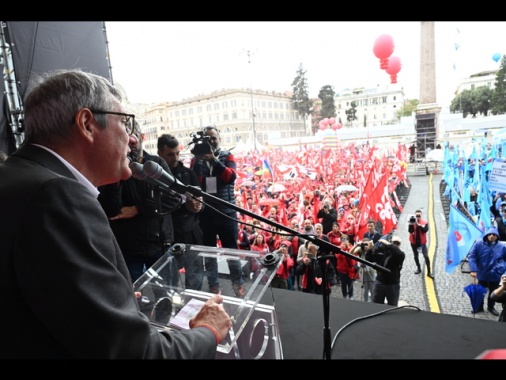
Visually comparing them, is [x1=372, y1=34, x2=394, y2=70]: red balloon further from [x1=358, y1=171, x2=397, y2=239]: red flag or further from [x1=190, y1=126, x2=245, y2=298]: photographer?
[x1=190, y1=126, x2=245, y2=298]: photographer

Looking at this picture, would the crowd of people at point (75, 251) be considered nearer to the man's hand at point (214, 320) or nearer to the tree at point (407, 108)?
the man's hand at point (214, 320)

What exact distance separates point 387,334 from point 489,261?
10.6 feet

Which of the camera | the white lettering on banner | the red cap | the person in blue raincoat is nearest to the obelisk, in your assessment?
the white lettering on banner

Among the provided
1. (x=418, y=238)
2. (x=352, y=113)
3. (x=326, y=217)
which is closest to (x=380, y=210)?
(x=418, y=238)

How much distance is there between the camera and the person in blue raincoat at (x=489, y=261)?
11.6 feet

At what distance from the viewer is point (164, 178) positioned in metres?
1.02

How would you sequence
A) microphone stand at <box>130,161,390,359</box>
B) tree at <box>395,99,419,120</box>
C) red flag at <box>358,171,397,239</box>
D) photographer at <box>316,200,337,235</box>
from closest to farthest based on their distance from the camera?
microphone stand at <box>130,161,390,359</box>
red flag at <box>358,171,397,239</box>
photographer at <box>316,200,337,235</box>
tree at <box>395,99,419,120</box>

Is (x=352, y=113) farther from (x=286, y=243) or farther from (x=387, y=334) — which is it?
(x=387, y=334)

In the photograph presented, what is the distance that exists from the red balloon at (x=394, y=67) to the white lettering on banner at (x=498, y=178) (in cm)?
363

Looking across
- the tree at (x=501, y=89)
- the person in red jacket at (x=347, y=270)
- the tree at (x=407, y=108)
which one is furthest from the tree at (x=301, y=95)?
the person in red jacket at (x=347, y=270)

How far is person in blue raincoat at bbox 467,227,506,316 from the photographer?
3525 millimetres

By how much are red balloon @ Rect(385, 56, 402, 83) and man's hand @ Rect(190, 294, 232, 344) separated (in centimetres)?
771

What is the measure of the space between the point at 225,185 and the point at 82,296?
1.92 m
